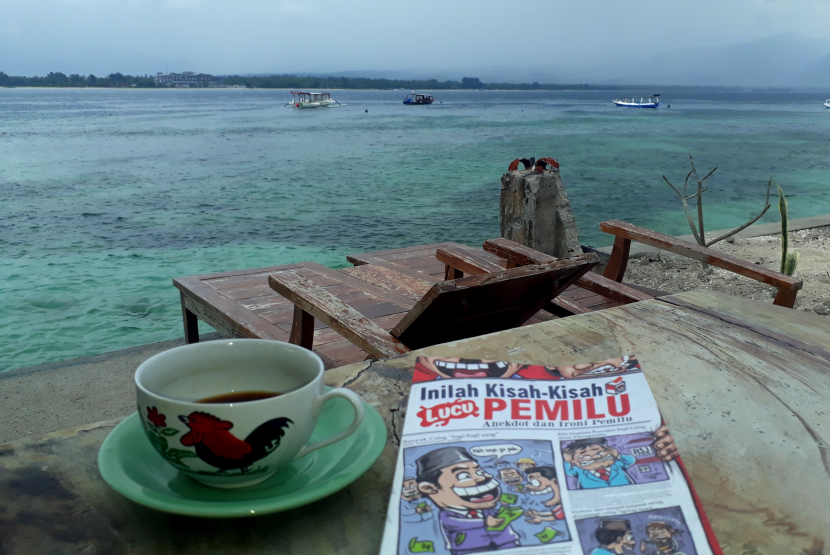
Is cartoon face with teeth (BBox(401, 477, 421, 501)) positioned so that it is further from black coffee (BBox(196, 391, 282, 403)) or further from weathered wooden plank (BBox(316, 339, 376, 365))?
weathered wooden plank (BBox(316, 339, 376, 365))

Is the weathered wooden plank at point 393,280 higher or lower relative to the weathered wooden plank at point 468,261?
lower

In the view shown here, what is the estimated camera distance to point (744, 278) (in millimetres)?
5812

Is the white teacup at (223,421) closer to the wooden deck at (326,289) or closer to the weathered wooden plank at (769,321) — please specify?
the weathered wooden plank at (769,321)

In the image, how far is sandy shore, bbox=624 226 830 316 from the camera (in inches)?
209

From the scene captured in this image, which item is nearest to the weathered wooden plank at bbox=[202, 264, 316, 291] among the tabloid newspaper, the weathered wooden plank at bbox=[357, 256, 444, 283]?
the weathered wooden plank at bbox=[357, 256, 444, 283]

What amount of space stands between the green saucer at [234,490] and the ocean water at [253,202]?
608 cm

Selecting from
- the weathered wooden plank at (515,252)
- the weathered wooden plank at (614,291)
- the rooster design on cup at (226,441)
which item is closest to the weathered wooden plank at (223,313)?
the weathered wooden plank at (515,252)

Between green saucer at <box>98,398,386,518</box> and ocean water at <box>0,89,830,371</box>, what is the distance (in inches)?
240

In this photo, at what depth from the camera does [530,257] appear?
9.41 feet

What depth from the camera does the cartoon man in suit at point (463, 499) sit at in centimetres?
74

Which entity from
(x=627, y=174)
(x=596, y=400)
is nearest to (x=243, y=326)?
(x=596, y=400)

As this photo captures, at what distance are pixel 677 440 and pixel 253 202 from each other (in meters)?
14.6

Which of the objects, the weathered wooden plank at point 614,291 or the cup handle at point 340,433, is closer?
the cup handle at point 340,433

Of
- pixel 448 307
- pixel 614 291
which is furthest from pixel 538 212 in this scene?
pixel 448 307
